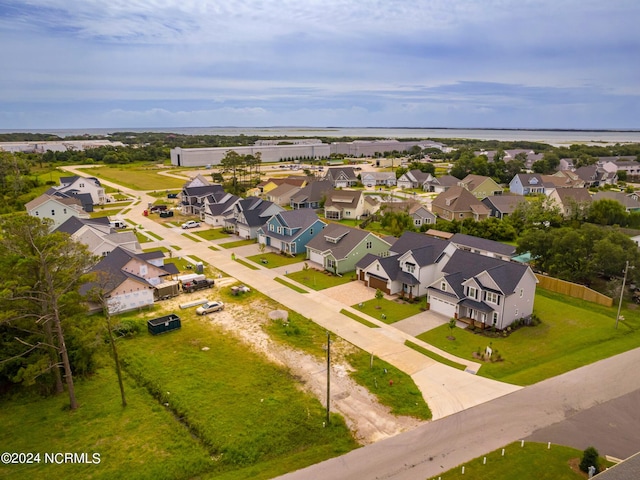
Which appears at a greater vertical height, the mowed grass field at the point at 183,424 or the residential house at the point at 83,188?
the residential house at the point at 83,188

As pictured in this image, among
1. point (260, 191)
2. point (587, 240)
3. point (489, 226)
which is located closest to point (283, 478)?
point (587, 240)

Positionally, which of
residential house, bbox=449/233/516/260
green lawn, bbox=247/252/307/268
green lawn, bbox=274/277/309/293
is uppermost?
residential house, bbox=449/233/516/260

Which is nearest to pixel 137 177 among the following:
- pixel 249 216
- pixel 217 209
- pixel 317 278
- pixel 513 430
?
pixel 217 209

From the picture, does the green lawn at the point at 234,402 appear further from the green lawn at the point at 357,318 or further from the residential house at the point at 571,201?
the residential house at the point at 571,201

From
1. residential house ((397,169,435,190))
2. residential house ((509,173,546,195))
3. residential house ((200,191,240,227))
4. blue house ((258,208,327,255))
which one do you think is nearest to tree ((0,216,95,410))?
blue house ((258,208,327,255))

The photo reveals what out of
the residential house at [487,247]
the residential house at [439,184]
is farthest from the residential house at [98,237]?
the residential house at [439,184]

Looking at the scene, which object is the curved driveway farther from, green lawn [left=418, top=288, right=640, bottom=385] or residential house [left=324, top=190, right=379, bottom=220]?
residential house [left=324, top=190, right=379, bottom=220]

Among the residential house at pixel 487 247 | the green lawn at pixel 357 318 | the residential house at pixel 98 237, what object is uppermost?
the residential house at pixel 98 237
